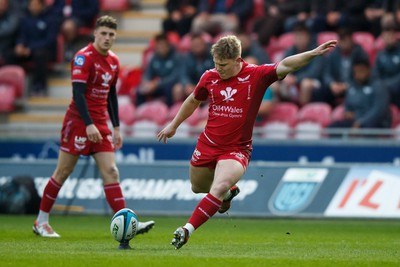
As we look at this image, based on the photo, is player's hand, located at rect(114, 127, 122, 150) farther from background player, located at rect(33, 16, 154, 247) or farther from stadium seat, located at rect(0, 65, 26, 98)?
stadium seat, located at rect(0, 65, 26, 98)

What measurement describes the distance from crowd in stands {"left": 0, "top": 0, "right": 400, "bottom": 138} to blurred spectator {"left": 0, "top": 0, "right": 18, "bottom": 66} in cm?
2

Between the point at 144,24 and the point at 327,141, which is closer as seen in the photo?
the point at 327,141

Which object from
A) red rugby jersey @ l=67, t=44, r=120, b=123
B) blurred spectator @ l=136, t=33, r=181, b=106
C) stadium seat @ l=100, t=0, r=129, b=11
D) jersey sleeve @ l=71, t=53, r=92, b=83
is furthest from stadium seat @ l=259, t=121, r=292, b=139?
jersey sleeve @ l=71, t=53, r=92, b=83

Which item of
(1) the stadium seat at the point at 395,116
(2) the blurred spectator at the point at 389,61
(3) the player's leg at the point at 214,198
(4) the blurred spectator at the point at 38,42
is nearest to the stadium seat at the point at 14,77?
(4) the blurred spectator at the point at 38,42

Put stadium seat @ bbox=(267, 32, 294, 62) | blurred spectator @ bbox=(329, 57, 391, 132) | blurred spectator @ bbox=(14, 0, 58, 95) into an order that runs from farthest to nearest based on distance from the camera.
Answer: blurred spectator @ bbox=(14, 0, 58, 95) < stadium seat @ bbox=(267, 32, 294, 62) < blurred spectator @ bbox=(329, 57, 391, 132)

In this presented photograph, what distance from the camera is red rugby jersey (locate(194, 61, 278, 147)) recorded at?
11.3 m

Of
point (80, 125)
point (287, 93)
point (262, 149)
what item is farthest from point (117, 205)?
point (287, 93)

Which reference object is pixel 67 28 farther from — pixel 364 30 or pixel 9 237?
pixel 9 237

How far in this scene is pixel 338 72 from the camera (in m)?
20.6

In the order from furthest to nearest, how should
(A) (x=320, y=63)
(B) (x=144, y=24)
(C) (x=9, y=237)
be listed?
(B) (x=144, y=24), (A) (x=320, y=63), (C) (x=9, y=237)

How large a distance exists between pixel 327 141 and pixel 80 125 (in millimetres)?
6713

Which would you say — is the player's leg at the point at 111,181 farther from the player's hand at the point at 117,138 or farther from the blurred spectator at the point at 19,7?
the blurred spectator at the point at 19,7

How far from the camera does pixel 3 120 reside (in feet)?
77.2

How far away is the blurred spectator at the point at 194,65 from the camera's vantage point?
2144 cm
